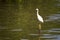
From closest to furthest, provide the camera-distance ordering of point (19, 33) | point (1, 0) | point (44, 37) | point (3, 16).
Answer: point (44, 37) < point (19, 33) < point (3, 16) < point (1, 0)

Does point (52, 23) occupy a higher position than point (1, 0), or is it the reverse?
point (1, 0)

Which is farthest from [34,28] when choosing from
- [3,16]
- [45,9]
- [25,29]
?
[45,9]

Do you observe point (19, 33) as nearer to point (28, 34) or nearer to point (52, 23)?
point (28, 34)

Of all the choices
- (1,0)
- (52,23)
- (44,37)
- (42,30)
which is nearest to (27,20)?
(52,23)

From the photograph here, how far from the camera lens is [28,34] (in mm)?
10336

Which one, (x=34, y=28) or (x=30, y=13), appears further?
(x=30, y=13)

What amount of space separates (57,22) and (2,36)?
2.90 metres

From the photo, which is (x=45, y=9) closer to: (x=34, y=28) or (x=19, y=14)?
(x=19, y=14)

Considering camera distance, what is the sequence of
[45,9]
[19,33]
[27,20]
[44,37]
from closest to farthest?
[44,37] → [19,33] → [27,20] → [45,9]

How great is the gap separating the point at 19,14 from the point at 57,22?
3084 millimetres

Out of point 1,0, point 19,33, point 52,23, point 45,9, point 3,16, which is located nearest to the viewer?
point 19,33

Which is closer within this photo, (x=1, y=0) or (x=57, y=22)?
(x=57, y=22)

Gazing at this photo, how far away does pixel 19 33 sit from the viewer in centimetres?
1054

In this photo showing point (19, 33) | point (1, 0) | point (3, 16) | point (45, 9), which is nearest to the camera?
point (19, 33)
